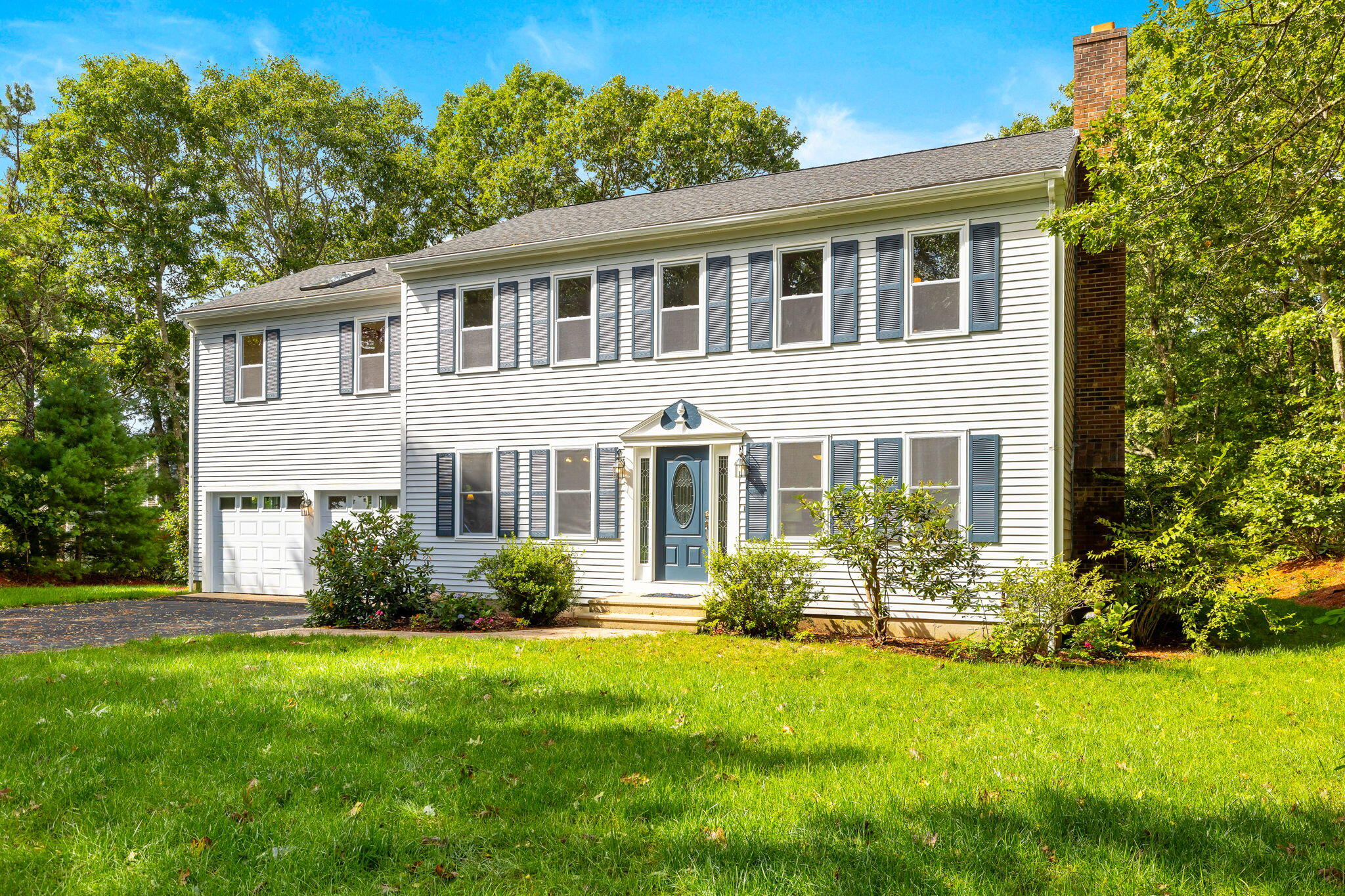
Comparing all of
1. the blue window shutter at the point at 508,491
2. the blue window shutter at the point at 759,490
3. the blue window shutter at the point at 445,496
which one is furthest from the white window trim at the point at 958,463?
the blue window shutter at the point at 445,496

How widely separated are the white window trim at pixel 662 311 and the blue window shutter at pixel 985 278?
12.0 feet

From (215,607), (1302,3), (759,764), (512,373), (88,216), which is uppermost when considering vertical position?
(88,216)

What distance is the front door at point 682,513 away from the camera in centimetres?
1224

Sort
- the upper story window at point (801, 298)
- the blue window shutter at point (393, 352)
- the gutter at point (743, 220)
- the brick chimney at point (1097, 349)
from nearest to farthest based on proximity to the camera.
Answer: the gutter at point (743, 220), the upper story window at point (801, 298), the brick chimney at point (1097, 349), the blue window shutter at point (393, 352)

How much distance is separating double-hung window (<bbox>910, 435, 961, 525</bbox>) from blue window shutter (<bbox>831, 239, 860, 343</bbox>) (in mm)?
1649

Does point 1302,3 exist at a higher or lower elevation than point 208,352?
higher

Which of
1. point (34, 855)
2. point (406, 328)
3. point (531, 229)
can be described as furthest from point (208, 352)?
point (34, 855)

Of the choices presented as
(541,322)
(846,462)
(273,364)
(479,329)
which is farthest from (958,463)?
(273,364)

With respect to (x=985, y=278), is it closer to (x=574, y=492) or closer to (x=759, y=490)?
(x=759, y=490)

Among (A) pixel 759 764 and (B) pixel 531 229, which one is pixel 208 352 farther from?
(A) pixel 759 764

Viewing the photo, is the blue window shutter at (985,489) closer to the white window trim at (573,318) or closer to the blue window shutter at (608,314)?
the blue window shutter at (608,314)

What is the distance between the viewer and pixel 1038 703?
6.43m

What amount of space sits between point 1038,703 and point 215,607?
42.4ft

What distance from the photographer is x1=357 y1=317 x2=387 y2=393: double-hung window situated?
15.5m
